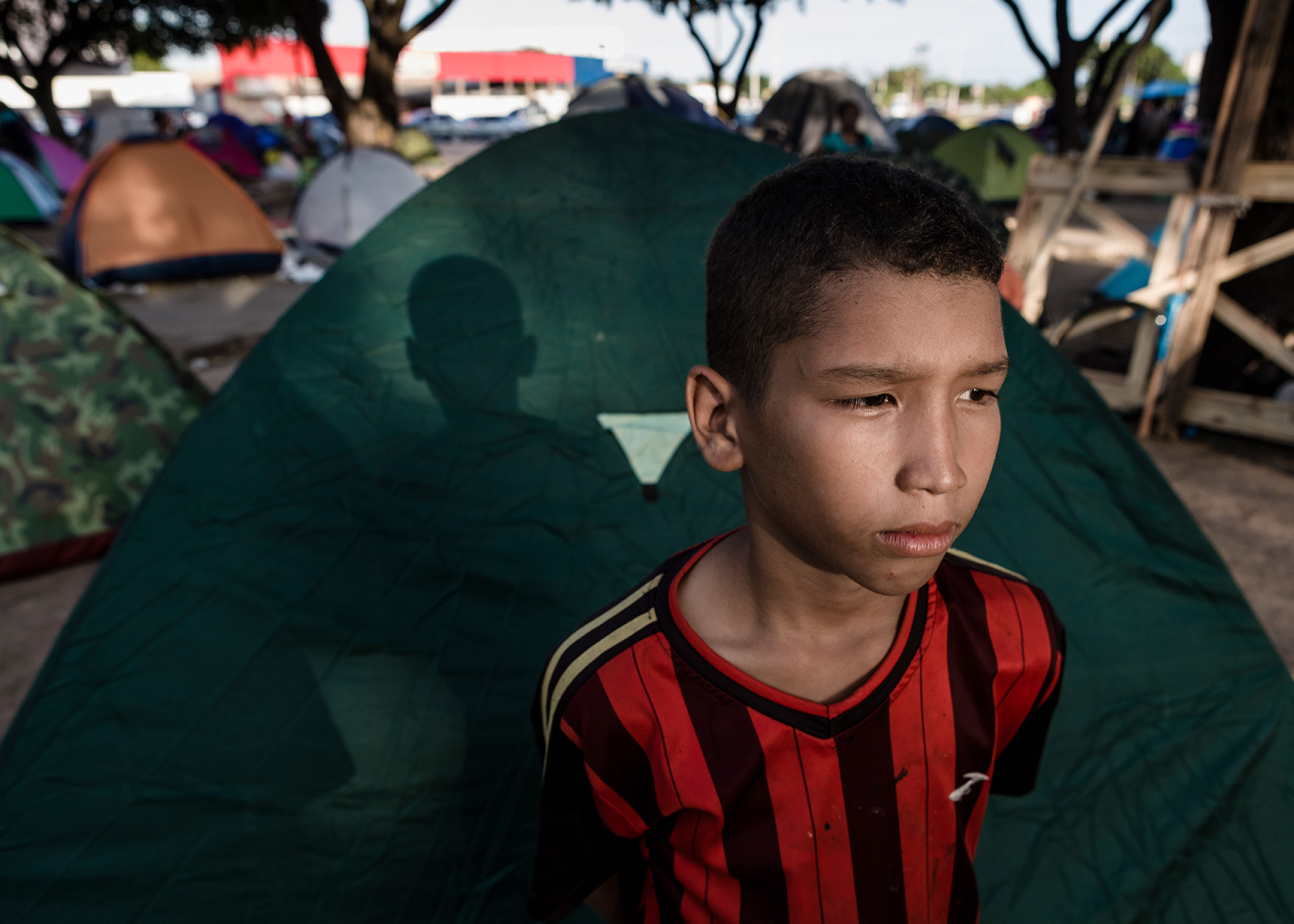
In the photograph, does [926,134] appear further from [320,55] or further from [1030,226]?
[1030,226]

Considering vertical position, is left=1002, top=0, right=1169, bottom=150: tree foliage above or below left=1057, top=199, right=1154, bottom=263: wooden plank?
above

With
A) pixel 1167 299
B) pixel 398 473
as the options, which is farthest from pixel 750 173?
pixel 1167 299

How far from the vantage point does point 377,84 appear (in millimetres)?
10578

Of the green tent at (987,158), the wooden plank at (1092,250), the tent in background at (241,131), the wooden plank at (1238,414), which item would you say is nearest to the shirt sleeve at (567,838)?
the wooden plank at (1238,414)

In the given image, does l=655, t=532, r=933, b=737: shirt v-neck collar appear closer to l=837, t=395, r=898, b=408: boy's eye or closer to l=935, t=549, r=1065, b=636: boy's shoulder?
l=935, t=549, r=1065, b=636: boy's shoulder

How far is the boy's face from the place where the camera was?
0.65 meters

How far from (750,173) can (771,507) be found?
1.48 m

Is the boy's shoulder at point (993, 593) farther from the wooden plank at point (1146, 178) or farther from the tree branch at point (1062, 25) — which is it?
the tree branch at point (1062, 25)

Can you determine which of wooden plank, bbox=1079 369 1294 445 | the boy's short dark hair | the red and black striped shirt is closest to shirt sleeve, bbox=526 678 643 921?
the red and black striped shirt

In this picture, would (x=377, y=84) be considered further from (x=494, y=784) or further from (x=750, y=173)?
(x=494, y=784)

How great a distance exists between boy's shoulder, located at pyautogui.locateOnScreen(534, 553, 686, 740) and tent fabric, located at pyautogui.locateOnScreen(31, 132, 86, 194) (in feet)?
46.6

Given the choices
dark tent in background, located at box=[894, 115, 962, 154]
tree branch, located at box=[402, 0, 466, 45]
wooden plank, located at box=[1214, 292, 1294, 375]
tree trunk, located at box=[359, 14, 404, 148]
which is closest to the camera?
wooden plank, located at box=[1214, 292, 1294, 375]

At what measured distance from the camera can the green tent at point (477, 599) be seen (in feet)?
4.29

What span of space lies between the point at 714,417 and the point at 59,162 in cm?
1496
